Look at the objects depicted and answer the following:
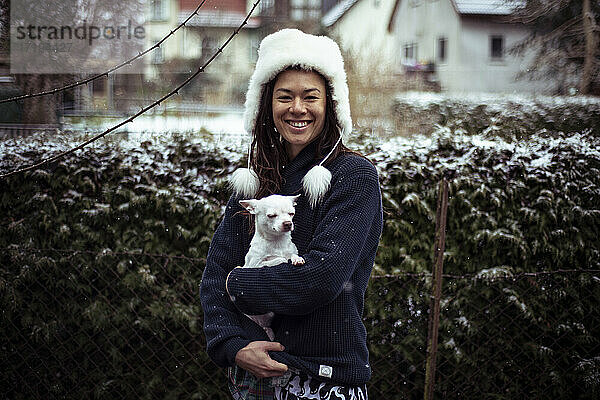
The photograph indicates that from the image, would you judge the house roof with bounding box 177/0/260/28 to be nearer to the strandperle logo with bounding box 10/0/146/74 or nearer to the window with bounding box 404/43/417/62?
the strandperle logo with bounding box 10/0/146/74

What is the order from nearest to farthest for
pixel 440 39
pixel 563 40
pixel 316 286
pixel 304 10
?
pixel 316 286
pixel 304 10
pixel 440 39
pixel 563 40

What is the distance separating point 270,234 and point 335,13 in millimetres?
4536

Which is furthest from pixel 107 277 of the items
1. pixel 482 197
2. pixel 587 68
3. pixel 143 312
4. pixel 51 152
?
pixel 587 68

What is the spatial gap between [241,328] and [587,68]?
618 cm

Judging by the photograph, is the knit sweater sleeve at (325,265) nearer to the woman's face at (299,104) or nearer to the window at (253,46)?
the woman's face at (299,104)

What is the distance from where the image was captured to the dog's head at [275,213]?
1.39 m

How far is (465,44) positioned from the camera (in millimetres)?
6516

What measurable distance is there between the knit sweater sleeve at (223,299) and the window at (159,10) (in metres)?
3.86

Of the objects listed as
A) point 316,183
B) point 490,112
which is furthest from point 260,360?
point 490,112

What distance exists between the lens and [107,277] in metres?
3.14

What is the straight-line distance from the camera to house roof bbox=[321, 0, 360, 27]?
551cm

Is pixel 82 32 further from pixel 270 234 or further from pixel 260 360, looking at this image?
pixel 260 360

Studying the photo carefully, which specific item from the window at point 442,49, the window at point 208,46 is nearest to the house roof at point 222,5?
the window at point 208,46

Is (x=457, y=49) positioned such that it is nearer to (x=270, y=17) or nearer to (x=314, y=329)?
(x=270, y=17)
